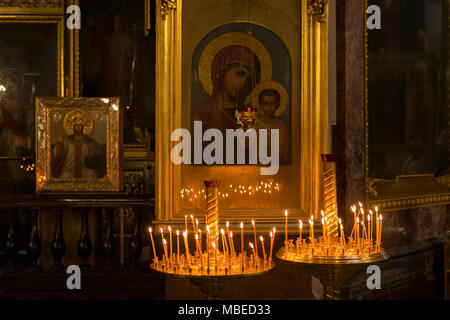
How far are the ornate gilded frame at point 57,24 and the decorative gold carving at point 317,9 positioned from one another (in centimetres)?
315

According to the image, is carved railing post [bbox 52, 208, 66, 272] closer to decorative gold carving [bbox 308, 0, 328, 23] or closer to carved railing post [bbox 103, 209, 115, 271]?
carved railing post [bbox 103, 209, 115, 271]

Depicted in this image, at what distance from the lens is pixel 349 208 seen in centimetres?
493

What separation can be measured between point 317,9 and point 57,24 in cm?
332

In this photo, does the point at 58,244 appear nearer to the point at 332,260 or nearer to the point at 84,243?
the point at 84,243

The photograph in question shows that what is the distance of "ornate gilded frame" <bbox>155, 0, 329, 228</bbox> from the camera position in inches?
202

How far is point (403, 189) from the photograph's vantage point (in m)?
5.60

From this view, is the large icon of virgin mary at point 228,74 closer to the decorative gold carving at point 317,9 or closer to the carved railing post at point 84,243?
the decorative gold carving at point 317,9

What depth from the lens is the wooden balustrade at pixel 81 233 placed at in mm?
5758

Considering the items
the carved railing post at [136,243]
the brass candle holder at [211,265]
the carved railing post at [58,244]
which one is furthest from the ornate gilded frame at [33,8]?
the brass candle holder at [211,265]

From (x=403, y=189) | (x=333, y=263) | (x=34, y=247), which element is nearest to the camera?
(x=333, y=263)

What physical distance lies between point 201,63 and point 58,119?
1.79 meters

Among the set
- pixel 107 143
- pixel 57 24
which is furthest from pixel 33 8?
pixel 107 143

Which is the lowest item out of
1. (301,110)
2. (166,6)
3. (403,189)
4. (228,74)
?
(403,189)

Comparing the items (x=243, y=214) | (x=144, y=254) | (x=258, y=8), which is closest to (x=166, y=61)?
(x=258, y=8)
